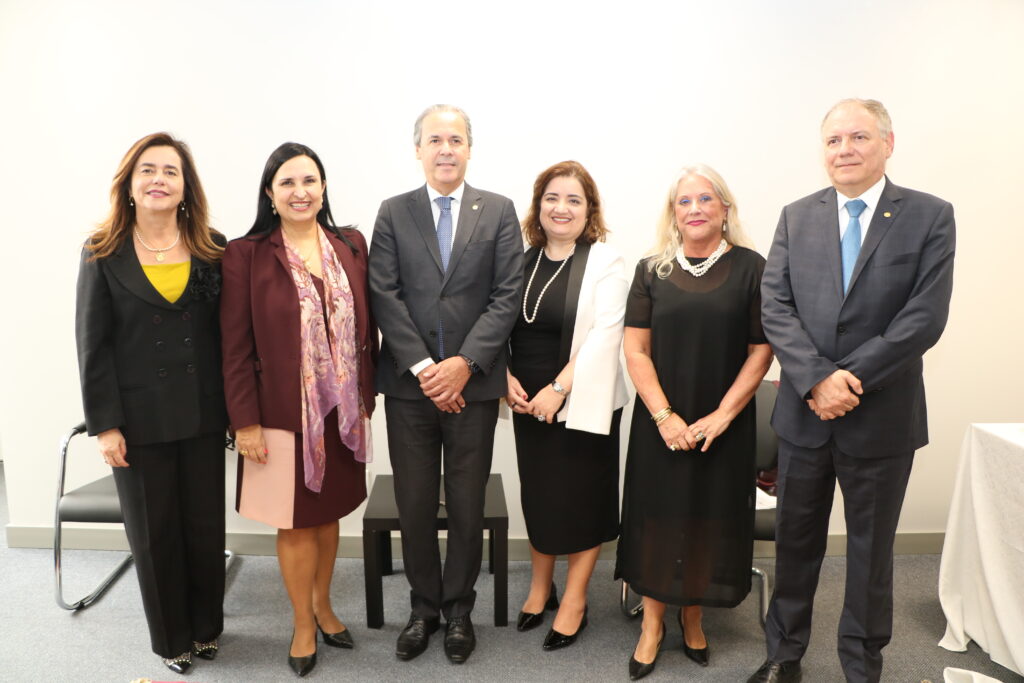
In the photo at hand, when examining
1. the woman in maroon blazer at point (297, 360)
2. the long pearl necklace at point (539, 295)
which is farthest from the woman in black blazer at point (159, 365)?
the long pearl necklace at point (539, 295)

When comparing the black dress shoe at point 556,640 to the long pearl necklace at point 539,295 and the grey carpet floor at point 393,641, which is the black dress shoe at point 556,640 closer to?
the grey carpet floor at point 393,641

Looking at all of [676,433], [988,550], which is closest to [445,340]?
[676,433]

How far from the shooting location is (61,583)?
3012 millimetres

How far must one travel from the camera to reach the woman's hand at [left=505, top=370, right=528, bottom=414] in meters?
2.49

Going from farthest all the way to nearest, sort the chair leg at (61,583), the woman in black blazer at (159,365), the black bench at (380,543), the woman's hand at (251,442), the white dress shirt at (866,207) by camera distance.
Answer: the chair leg at (61,583) → the black bench at (380,543) → the woman's hand at (251,442) → the woman in black blazer at (159,365) → the white dress shirt at (866,207)

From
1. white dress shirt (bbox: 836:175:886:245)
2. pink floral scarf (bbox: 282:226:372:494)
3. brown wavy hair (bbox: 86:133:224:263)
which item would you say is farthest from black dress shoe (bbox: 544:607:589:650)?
brown wavy hair (bbox: 86:133:224:263)

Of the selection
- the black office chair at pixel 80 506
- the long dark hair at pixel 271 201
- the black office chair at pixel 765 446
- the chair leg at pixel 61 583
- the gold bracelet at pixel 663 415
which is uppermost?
the long dark hair at pixel 271 201

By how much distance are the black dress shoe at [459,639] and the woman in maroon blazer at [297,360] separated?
0.52m

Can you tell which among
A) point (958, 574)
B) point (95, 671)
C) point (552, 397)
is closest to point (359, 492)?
point (552, 397)

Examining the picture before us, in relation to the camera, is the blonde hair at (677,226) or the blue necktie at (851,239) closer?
the blue necktie at (851,239)

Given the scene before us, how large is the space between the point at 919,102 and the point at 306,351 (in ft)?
10.0

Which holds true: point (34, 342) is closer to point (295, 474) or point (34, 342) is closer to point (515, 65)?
point (295, 474)

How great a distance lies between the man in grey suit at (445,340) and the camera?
236cm

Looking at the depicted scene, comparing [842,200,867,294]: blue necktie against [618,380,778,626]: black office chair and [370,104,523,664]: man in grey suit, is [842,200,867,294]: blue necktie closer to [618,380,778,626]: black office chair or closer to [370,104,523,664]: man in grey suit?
[618,380,778,626]: black office chair
